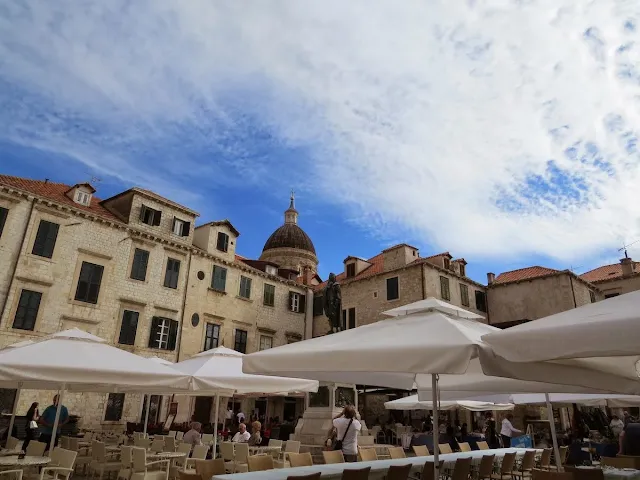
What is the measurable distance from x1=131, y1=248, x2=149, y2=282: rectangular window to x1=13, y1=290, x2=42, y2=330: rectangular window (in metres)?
4.38

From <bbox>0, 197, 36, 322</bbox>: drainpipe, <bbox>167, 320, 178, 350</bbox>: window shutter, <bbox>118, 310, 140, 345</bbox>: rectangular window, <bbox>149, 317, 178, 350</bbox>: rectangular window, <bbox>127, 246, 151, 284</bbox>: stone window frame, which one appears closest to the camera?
<bbox>0, 197, 36, 322</bbox>: drainpipe

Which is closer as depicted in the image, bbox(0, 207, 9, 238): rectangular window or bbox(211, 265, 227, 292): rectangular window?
bbox(0, 207, 9, 238): rectangular window

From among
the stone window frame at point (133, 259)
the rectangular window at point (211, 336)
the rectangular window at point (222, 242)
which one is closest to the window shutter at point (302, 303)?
the rectangular window at point (222, 242)

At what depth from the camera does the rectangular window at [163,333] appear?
2264 cm

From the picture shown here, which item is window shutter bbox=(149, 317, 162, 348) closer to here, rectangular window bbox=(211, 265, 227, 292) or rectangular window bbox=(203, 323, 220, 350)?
rectangular window bbox=(203, 323, 220, 350)

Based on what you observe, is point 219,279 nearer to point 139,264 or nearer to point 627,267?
point 139,264

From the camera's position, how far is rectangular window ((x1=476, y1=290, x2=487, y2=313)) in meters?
29.5

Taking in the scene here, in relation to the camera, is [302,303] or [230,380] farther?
[302,303]

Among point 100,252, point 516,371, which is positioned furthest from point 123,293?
point 516,371

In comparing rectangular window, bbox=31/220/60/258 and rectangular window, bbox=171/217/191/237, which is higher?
rectangular window, bbox=171/217/191/237

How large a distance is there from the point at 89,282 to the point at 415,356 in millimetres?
20213

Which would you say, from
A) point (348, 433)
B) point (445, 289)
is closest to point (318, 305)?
point (445, 289)

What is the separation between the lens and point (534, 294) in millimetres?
27594


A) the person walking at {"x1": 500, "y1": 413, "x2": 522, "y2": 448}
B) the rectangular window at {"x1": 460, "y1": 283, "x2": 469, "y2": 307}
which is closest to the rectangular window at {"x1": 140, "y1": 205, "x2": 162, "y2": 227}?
the rectangular window at {"x1": 460, "y1": 283, "x2": 469, "y2": 307}
